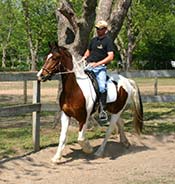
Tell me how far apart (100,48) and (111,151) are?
2.19 m

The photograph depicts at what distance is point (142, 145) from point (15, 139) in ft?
9.07

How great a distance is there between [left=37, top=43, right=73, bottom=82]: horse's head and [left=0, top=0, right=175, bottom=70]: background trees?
2.26 metres

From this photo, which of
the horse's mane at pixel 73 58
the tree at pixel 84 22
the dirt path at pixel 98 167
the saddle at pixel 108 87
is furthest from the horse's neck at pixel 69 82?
the tree at pixel 84 22

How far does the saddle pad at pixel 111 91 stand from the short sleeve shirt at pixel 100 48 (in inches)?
22.9

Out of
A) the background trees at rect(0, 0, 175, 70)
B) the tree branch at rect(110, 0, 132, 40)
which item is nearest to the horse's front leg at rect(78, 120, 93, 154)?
the background trees at rect(0, 0, 175, 70)

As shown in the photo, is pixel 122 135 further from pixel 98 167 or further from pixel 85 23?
pixel 85 23

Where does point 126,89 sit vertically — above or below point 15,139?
above

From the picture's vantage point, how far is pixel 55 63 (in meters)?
8.91

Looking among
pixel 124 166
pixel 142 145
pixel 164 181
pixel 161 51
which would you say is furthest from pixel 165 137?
pixel 161 51

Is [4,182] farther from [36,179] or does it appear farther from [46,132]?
[46,132]

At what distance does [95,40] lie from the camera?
9.57 meters

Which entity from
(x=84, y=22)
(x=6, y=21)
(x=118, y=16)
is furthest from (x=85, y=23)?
(x=6, y=21)

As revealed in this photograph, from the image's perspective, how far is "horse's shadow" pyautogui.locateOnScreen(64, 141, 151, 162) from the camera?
9662mm

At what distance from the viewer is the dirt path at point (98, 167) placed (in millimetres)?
7840
